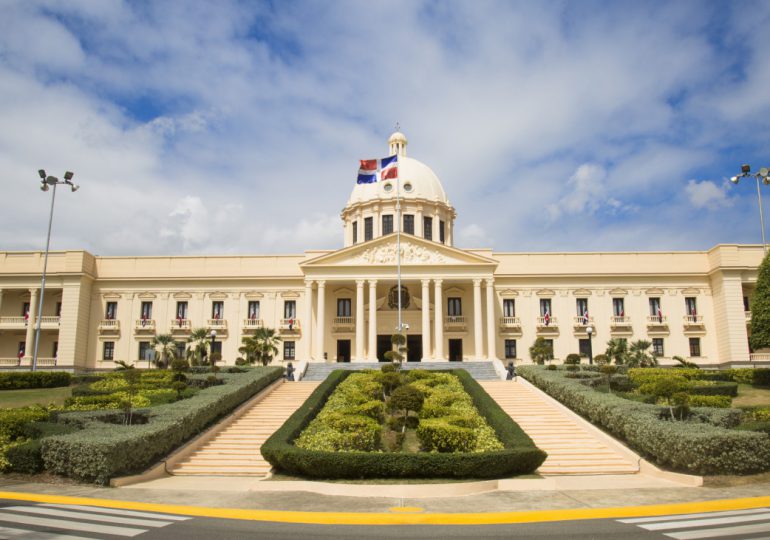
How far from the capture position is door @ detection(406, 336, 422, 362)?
49.4 m

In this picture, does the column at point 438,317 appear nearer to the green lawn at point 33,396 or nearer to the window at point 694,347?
the window at point 694,347

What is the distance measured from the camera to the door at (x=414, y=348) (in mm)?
49438

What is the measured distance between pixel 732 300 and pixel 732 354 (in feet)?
13.7

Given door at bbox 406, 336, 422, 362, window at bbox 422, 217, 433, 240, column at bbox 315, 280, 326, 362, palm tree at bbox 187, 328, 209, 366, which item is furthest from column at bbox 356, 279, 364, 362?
window at bbox 422, 217, 433, 240

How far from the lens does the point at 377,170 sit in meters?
42.5

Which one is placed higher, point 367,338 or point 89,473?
point 367,338

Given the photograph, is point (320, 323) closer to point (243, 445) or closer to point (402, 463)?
point (243, 445)

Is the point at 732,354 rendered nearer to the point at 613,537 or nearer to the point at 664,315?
the point at 664,315

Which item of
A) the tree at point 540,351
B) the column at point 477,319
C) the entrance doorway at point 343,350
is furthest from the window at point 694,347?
the entrance doorway at point 343,350

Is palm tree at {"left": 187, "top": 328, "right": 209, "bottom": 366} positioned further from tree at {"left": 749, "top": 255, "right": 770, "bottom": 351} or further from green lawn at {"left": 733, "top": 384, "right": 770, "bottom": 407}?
tree at {"left": 749, "top": 255, "right": 770, "bottom": 351}

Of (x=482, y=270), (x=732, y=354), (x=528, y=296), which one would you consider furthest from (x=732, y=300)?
(x=482, y=270)

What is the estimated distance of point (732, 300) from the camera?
4828 cm

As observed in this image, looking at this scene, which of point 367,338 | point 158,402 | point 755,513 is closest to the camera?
point 755,513

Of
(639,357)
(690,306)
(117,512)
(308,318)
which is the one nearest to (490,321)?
(639,357)
